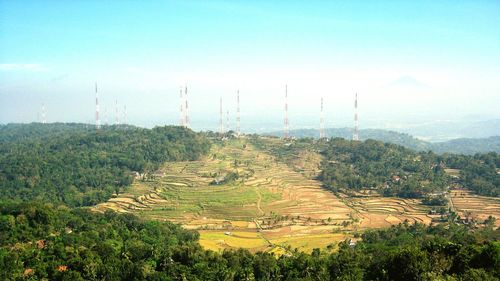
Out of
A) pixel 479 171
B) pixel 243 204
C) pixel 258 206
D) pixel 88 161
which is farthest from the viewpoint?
pixel 88 161

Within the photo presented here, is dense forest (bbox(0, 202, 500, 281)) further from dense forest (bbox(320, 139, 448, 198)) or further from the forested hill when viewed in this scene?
the forested hill

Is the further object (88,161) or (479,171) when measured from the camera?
(88,161)

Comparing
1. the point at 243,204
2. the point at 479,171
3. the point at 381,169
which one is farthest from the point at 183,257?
the point at 479,171

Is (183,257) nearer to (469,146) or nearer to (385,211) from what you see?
(385,211)

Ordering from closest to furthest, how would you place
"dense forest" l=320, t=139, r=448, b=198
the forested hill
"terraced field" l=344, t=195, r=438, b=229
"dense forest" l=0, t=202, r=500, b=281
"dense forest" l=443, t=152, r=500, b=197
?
"dense forest" l=0, t=202, r=500, b=281, "terraced field" l=344, t=195, r=438, b=229, "dense forest" l=443, t=152, r=500, b=197, the forested hill, "dense forest" l=320, t=139, r=448, b=198

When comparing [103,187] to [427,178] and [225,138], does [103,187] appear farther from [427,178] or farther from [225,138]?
[427,178]

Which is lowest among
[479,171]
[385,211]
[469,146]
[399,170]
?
[385,211]

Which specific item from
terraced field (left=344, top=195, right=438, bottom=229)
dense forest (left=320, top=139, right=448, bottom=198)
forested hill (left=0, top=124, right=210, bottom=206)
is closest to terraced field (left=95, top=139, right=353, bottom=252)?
terraced field (left=344, top=195, right=438, bottom=229)
